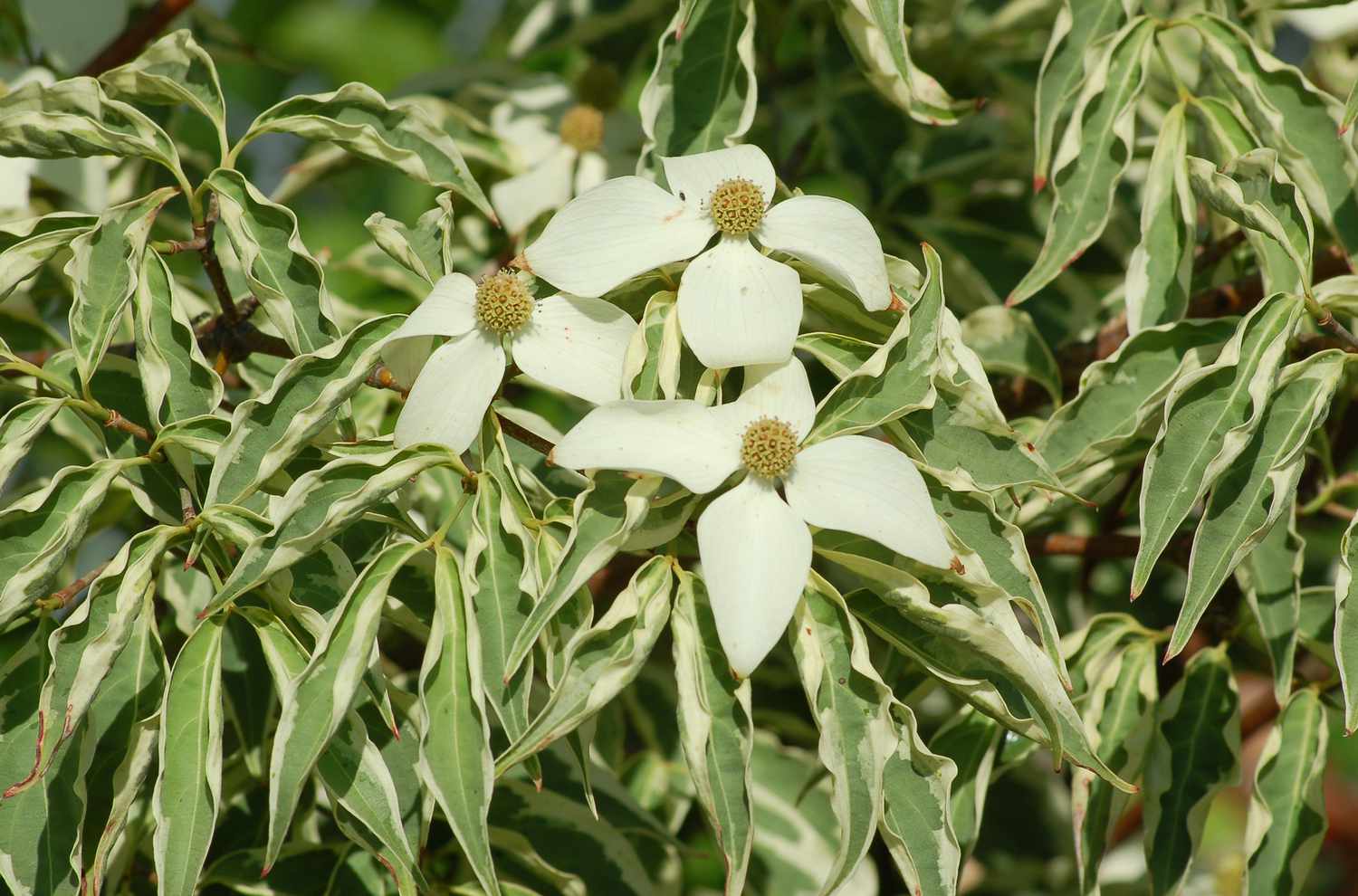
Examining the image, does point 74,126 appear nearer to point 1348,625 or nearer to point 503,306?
point 503,306

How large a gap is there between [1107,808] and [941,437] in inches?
14.0

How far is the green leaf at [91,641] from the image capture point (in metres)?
0.74

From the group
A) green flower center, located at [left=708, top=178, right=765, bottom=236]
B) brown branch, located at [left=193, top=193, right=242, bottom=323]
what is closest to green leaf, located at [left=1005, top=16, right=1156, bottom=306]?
green flower center, located at [left=708, top=178, right=765, bottom=236]

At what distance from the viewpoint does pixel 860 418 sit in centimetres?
76

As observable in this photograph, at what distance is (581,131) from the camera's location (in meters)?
1.31

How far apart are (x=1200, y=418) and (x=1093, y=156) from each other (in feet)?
0.84

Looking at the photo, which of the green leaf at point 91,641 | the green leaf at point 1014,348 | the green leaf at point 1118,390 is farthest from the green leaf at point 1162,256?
the green leaf at point 91,641

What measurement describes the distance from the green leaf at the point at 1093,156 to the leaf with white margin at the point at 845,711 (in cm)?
32

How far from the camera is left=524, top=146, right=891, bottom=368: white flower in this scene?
2.48 feet

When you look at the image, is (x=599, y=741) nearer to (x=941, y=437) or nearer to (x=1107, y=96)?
(x=941, y=437)

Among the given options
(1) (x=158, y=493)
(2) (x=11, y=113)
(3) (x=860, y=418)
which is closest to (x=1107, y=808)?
(3) (x=860, y=418)

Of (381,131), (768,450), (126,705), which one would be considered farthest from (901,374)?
(126,705)

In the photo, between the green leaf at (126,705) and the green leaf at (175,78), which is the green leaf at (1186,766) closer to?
the green leaf at (126,705)

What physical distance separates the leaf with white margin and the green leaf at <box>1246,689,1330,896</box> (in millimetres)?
344
